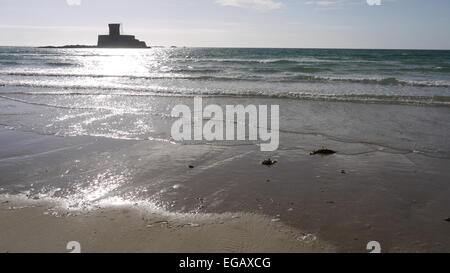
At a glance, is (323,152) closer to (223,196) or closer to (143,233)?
(223,196)

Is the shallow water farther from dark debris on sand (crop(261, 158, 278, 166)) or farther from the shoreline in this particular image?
the shoreline

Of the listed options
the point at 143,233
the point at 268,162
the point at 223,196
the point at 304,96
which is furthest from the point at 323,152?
the point at 304,96

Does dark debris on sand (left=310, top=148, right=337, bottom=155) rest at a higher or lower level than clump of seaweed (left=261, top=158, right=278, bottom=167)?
higher

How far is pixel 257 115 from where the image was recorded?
9672mm

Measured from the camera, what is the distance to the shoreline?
3311 millimetres

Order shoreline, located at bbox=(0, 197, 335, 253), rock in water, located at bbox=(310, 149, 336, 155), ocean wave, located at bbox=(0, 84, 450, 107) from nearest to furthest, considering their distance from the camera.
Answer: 1. shoreline, located at bbox=(0, 197, 335, 253)
2. rock in water, located at bbox=(310, 149, 336, 155)
3. ocean wave, located at bbox=(0, 84, 450, 107)

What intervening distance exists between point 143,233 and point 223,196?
122 centimetres

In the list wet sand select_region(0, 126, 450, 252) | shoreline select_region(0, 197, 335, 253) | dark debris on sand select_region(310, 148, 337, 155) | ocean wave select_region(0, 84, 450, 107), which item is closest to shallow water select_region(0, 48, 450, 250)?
wet sand select_region(0, 126, 450, 252)

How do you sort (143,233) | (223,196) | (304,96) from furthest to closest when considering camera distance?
(304,96) → (223,196) → (143,233)

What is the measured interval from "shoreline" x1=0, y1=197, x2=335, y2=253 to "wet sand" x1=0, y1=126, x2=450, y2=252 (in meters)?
0.01

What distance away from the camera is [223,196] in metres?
4.48

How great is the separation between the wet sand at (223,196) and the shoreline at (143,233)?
10 millimetres

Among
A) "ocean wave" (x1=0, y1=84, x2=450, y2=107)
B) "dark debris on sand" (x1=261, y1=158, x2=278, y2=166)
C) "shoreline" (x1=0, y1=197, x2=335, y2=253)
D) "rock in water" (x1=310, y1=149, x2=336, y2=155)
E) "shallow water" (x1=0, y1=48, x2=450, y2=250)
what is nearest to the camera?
"shoreline" (x1=0, y1=197, x2=335, y2=253)
